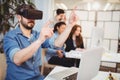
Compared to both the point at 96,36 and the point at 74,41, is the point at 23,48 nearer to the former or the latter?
the point at 96,36

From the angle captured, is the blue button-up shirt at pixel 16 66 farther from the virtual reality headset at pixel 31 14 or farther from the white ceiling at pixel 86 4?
the white ceiling at pixel 86 4

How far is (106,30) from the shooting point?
5.32 m

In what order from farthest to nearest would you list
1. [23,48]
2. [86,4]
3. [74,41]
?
[86,4], [74,41], [23,48]

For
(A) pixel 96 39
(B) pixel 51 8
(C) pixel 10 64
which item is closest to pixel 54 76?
(C) pixel 10 64

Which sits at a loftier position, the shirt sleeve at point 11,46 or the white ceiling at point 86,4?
the white ceiling at point 86,4

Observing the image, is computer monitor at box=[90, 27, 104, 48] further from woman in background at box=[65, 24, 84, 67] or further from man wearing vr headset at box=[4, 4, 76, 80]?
man wearing vr headset at box=[4, 4, 76, 80]

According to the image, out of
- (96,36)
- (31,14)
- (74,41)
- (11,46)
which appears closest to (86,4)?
(74,41)

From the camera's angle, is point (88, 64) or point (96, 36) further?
point (96, 36)

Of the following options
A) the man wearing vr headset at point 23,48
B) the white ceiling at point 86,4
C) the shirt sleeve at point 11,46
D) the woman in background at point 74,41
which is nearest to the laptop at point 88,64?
the man wearing vr headset at point 23,48

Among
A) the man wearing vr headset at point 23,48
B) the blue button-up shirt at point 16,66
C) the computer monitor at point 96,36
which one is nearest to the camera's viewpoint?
the man wearing vr headset at point 23,48

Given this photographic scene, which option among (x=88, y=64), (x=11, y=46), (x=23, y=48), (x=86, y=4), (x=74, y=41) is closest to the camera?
(x=88, y=64)

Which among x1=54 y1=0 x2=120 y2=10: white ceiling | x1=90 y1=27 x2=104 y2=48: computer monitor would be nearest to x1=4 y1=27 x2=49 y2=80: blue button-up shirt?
x1=90 y1=27 x2=104 y2=48: computer monitor

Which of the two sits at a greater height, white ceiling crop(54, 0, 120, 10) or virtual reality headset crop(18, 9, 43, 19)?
white ceiling crop(54, 0, 120, 10)

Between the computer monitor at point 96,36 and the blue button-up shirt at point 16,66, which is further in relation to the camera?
the computer monitor at point 96,36
